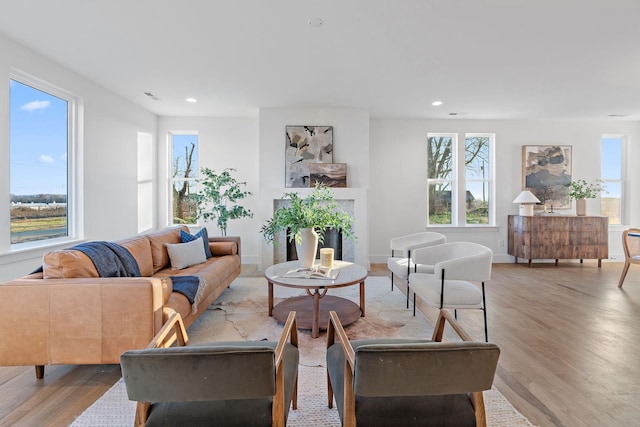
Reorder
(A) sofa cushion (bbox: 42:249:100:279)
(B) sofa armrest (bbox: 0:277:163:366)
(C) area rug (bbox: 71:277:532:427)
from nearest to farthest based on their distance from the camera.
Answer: (C) area rug (bbox: 71:277:532:427) < (B) sofa armrest (bbox: 0:277:163:366) < (A) sofa cushion (bbox: 42:249:100:279)

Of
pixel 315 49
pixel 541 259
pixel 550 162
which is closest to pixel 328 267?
pixel 315 49

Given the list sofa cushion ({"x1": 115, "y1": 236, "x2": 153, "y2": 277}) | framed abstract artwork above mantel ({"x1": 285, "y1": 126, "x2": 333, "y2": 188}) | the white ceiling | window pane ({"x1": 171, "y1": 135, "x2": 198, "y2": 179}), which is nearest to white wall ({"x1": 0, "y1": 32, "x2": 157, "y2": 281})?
the white ceiling

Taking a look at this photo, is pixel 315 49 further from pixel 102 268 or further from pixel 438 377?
pixel 438 377

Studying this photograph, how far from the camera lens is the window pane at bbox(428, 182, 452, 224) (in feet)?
20.5

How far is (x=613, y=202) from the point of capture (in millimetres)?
6344

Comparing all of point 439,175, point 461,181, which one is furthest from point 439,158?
point 461,181

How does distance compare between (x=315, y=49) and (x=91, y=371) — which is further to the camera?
(x=315, y=49)

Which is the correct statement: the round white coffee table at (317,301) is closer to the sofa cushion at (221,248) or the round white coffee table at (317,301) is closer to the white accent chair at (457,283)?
the white accent chair at (457,283)

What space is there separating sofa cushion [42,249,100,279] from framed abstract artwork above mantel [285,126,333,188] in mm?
3475

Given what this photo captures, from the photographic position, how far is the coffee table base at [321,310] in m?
2.95

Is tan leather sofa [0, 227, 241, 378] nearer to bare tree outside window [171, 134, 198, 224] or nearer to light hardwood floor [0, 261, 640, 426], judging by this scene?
light hardwood floor [0, 261, 640, 426]

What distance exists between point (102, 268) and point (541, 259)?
6.42 m

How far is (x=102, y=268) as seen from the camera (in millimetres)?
2342

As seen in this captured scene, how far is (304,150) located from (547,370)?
164 inches
